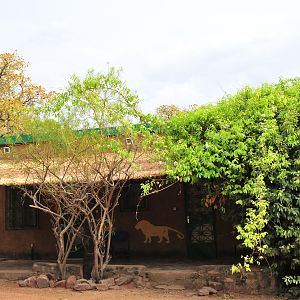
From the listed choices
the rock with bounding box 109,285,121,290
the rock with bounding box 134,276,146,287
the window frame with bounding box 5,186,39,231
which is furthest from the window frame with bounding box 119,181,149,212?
the rock with bounding box 109,285,121,290

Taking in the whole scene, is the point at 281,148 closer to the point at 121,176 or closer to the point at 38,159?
the point at 121,176

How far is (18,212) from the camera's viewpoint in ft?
39.4

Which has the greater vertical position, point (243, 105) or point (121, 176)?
point (243, 105)

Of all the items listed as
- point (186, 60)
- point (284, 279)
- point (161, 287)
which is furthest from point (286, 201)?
point (186, 60)

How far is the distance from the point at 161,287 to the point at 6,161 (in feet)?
14.1

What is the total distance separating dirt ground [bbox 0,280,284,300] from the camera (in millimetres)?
7312

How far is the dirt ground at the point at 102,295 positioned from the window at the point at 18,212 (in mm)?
3880

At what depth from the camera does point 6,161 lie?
9.48 metres

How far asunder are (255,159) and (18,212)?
292 inches

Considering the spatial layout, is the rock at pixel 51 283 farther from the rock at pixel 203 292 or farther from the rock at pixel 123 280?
the rock at pixel 203 292

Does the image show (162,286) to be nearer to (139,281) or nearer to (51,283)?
(139,281)

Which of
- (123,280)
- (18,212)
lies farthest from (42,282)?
(18,212)

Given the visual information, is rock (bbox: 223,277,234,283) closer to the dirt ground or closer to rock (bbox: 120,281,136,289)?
the dirt ground

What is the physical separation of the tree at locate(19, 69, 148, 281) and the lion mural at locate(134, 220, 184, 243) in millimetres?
2862
